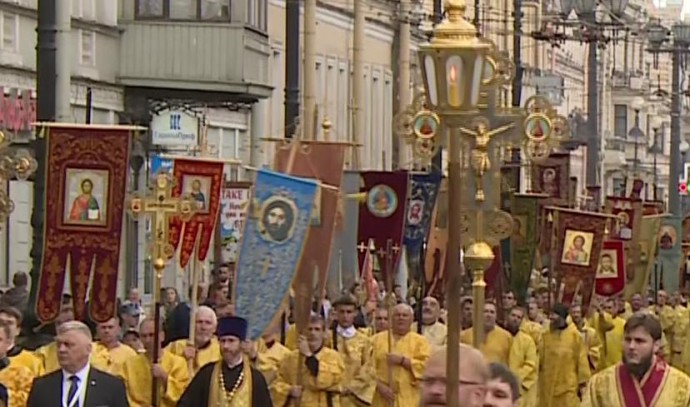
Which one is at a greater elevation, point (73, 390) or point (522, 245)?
point (522, 245)

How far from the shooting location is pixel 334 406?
2019 centimetres

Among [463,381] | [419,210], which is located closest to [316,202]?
[419,210]

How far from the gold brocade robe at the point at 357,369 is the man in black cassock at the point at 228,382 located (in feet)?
12.5

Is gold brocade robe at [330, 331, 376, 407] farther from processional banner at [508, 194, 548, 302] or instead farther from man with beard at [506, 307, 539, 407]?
processional banner at [508, 194, 548, 302]

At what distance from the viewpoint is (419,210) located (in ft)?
86.3

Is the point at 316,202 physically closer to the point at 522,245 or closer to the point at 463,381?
the point at 522,245

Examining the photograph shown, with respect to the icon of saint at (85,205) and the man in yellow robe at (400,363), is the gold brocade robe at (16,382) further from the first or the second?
the man in yellow robe at (400,363)

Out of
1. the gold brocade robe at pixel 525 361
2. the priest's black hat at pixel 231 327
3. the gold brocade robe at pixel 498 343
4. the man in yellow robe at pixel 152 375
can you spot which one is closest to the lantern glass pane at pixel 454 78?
the priest's black hat at pixel 231 327

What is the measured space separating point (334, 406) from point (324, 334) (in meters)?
0.55

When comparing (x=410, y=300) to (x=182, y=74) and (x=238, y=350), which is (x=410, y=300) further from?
(x=238, y=350)

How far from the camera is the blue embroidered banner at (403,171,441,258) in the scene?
25994mm

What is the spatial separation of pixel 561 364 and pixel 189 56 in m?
11.2

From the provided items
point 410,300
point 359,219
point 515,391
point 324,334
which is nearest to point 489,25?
point 410,300

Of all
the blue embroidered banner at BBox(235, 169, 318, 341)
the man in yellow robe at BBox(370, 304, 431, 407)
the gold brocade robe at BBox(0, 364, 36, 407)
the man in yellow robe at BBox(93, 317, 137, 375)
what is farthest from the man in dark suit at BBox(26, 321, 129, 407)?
the man in yellow robe at BBox(370, 304, 431, 407)
